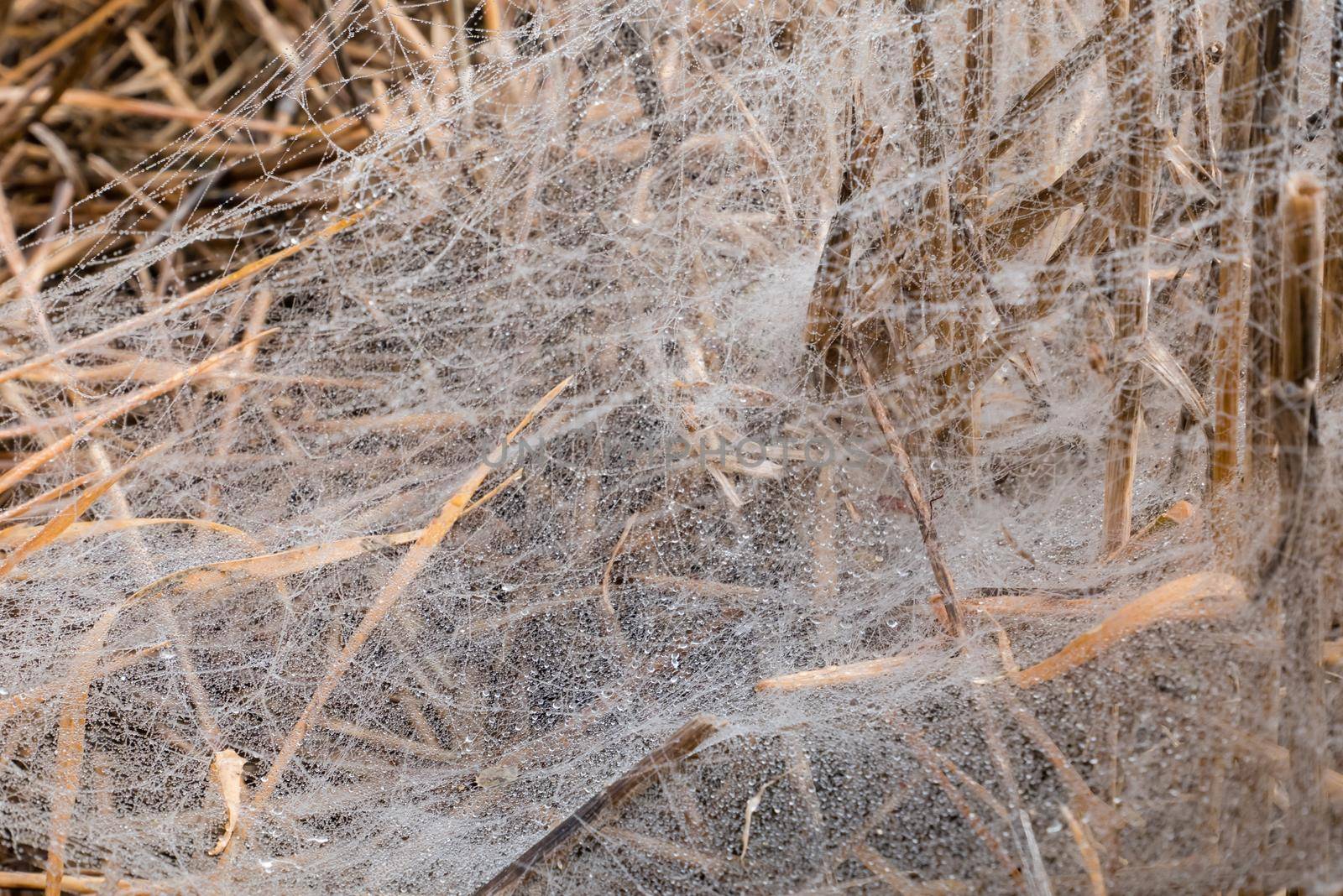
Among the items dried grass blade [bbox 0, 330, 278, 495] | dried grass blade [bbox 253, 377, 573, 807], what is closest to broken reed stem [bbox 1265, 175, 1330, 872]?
dried grass blade [bbox 253, 377, 573, 807]

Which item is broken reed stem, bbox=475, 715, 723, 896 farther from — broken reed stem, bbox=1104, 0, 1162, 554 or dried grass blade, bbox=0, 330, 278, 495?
dried grass blade, bbox=0, 330, 278, 495

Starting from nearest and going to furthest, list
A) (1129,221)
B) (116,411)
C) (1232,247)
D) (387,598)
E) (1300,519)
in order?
(1300,519) < (1232,247) < (1129,221) < (387,598) < (116,411)

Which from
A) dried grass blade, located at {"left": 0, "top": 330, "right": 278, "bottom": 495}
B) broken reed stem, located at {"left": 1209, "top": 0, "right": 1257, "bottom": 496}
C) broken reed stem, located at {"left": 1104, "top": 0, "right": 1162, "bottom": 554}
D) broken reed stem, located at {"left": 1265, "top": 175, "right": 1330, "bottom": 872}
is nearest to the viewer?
broken reed stem, located at {"left": 1265, "top": 175, "right": 1330, "bottom": 872}

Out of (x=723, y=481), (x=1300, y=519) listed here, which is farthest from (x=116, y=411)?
(x=1300, y=519)

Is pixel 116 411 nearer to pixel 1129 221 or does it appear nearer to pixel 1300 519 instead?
pixel 1129 221

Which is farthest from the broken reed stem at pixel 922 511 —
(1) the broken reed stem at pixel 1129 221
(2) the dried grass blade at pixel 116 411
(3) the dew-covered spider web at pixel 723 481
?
(2) the dried grass blade at pixel 116 411

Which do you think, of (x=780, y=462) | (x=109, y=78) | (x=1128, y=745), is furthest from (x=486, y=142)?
(x=1128, y=745)

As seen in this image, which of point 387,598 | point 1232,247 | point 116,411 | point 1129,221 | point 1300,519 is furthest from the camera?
point 116,411
